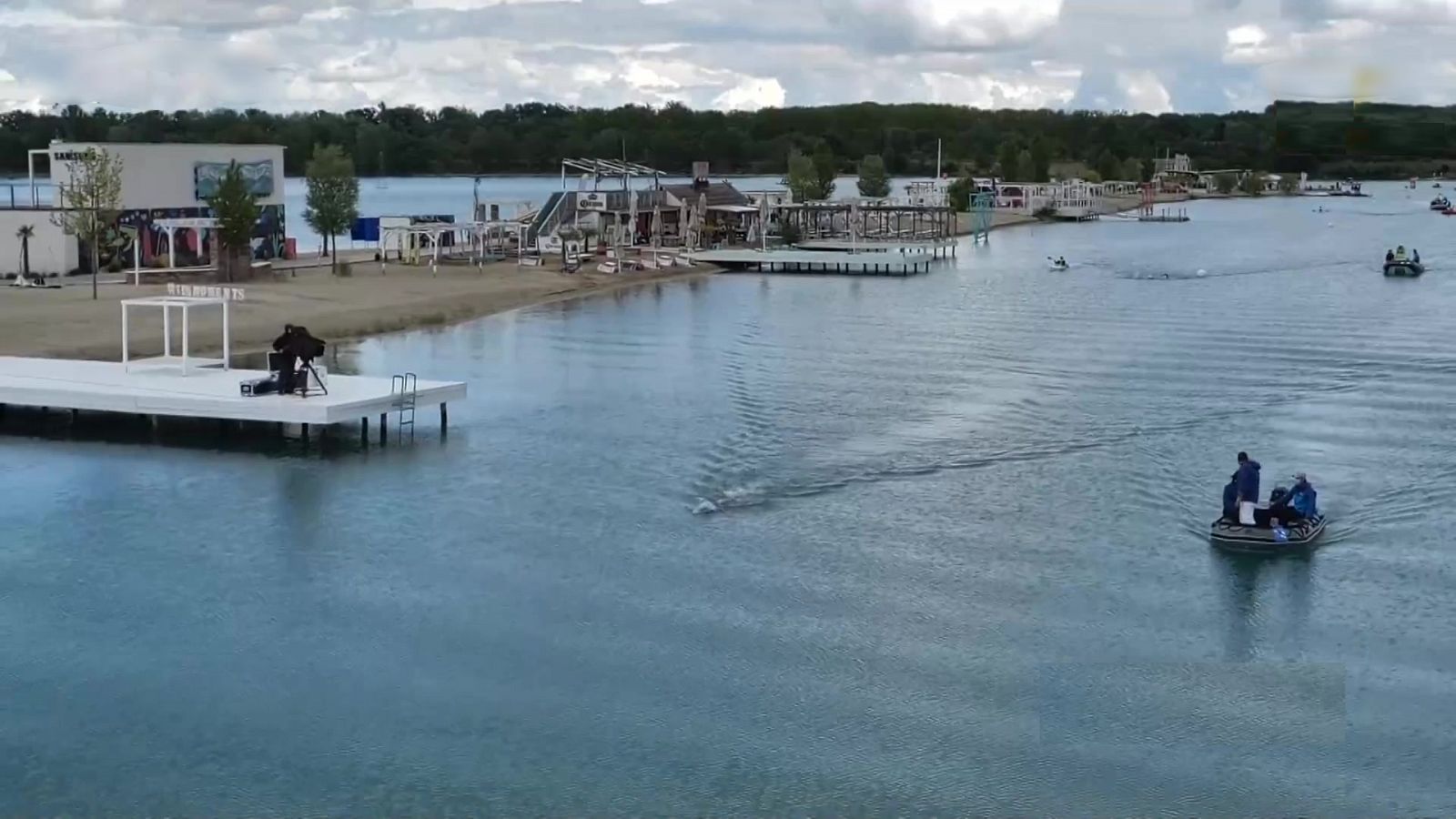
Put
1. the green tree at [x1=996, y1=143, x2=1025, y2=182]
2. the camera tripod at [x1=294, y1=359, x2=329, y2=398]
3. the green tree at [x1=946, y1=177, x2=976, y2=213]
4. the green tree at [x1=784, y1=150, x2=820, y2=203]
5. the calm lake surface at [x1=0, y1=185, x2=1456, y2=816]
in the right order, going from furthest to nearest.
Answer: the green tree at [x1=996, y1=143, x2=1025, y2=182]
the green tree at [x1=946, y1=177, x2=976, y2=213]
the green tree at [x1=784, y1=150, x2=820, y2=203]
the camera tripod at [x1=294, y1=359, x2=329, y2=398]
the calm lake surface at [x1=0, y1=185, x2=1456, y2=816]

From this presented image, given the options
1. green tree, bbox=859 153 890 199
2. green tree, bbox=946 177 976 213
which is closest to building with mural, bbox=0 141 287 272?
green tree, bbox=946 177 976 213

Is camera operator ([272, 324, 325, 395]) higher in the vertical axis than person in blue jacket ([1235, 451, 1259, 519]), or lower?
higher

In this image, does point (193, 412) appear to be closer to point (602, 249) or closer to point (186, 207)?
point (186, 207)

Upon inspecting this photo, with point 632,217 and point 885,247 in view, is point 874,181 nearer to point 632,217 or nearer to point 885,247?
point 885,247

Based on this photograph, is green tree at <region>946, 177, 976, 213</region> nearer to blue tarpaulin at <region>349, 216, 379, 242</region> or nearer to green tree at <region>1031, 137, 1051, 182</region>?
green tree at <region>1031, 137, 1051, 182</region>

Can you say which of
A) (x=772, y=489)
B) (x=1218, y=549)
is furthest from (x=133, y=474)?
(x=1218, y=549)

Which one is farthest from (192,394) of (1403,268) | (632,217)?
(1403,268)
